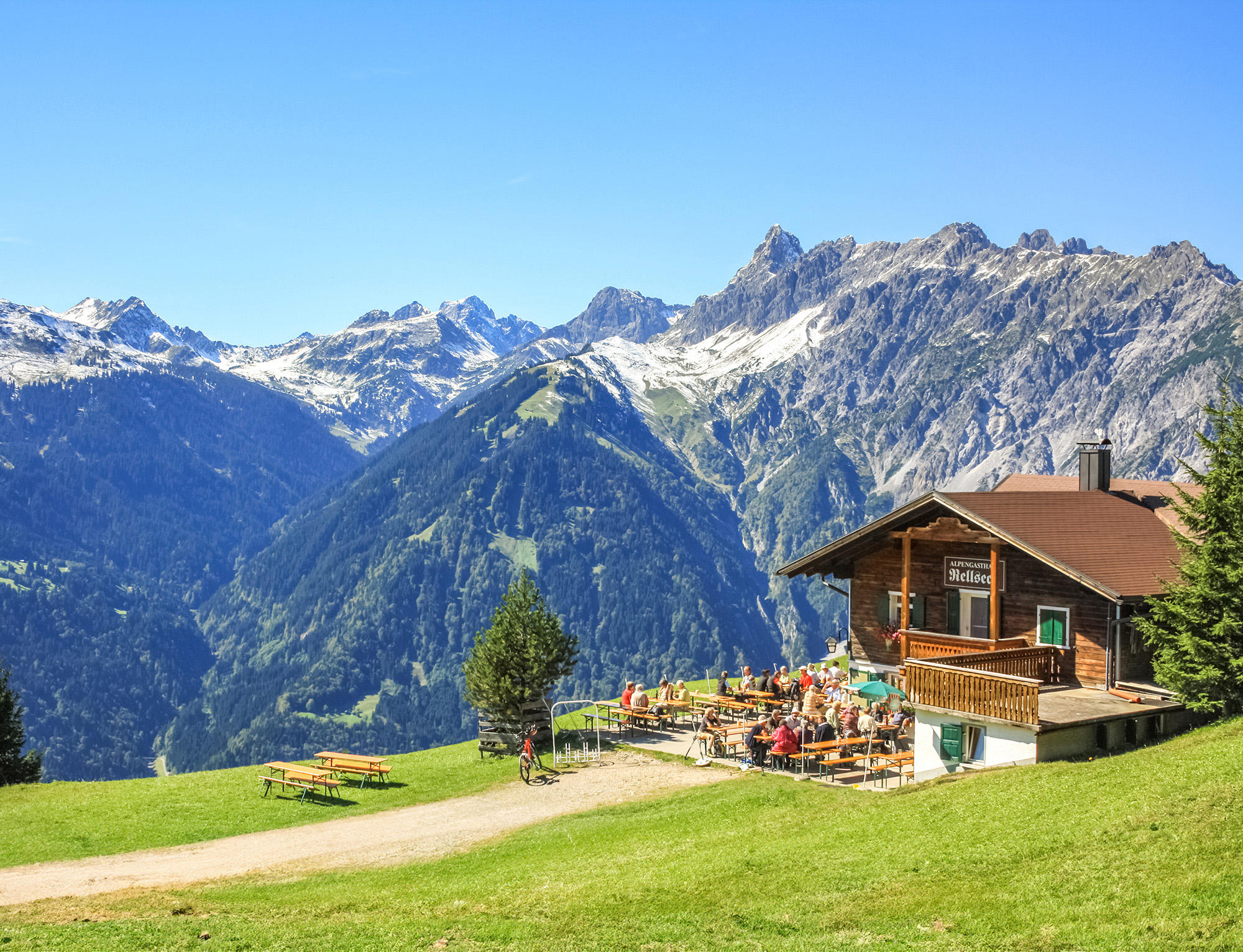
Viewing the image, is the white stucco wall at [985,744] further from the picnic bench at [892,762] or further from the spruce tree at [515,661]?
the spruce tree at [515,661]

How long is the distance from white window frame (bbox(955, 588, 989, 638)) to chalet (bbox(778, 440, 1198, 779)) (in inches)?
1.9

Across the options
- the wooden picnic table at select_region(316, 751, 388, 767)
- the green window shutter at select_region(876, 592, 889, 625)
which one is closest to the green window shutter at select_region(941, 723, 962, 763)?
the green window shutter at select_region(876, 592, 889, 625)

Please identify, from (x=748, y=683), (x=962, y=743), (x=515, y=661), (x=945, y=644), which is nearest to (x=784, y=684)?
(x=748, y=683)

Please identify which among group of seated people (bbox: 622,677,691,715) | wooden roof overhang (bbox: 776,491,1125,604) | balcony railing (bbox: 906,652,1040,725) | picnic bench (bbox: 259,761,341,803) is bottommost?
picnic bench (bbox: 259,761,341,803)

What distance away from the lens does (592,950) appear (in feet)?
51.7

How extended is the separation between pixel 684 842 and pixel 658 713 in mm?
15751

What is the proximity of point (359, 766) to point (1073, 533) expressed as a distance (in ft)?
83.9

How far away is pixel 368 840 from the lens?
27234mm

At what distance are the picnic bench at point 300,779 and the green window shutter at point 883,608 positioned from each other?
826 inches

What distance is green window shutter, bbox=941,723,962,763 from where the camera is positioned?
2820cm

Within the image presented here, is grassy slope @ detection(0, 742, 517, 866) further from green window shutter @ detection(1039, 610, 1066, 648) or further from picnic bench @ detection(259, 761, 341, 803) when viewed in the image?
green window shutter @ detection(1039, 610, 1066, 648)

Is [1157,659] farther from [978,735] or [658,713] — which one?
[658,713]

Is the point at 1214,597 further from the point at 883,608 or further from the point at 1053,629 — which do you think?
the point at 883,608

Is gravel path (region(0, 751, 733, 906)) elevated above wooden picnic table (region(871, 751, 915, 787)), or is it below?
below
